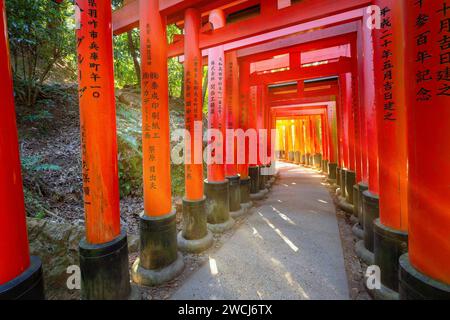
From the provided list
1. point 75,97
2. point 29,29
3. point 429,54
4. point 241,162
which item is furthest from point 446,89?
point 75,97

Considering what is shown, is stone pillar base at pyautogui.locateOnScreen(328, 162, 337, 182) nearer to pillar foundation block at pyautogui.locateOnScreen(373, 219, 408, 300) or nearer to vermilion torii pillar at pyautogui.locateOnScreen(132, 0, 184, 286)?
pillar foundation block at pyautogui.locateOnScreen(373, 219, 408, 300)

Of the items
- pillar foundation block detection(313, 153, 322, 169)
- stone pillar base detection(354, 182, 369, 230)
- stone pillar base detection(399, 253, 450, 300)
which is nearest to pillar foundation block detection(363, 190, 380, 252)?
stone pillar base detection(354, 182, 369, 230)

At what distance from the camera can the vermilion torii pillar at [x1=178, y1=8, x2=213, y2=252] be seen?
13.5ft

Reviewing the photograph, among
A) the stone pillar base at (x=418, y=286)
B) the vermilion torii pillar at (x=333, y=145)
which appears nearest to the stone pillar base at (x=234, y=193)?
the stone pillar base at (x=418, y=286)

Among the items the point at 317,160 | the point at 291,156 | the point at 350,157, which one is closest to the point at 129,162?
the point at 350,157

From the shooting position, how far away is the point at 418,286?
66.8 inches

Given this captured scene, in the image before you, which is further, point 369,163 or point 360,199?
point 360,199

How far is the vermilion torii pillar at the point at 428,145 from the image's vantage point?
5.22ft

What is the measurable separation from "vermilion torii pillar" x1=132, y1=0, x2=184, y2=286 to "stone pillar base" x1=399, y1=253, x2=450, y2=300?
8.98 feet

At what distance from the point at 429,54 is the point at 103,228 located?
3.36 meters

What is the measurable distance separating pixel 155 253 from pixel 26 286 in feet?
5.57

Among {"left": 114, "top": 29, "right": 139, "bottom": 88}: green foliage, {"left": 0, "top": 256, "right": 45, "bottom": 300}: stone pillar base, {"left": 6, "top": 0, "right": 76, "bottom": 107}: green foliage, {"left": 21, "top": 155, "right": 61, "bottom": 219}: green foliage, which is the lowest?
{"left": 0, "top": 256, "right": 45, "bottom": 300}: stone pillar base

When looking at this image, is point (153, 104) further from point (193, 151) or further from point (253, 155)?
point (253, 155)

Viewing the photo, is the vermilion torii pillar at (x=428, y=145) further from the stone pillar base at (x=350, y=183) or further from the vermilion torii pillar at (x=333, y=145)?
the vermilion torii pillar at (x=333, y=145)
